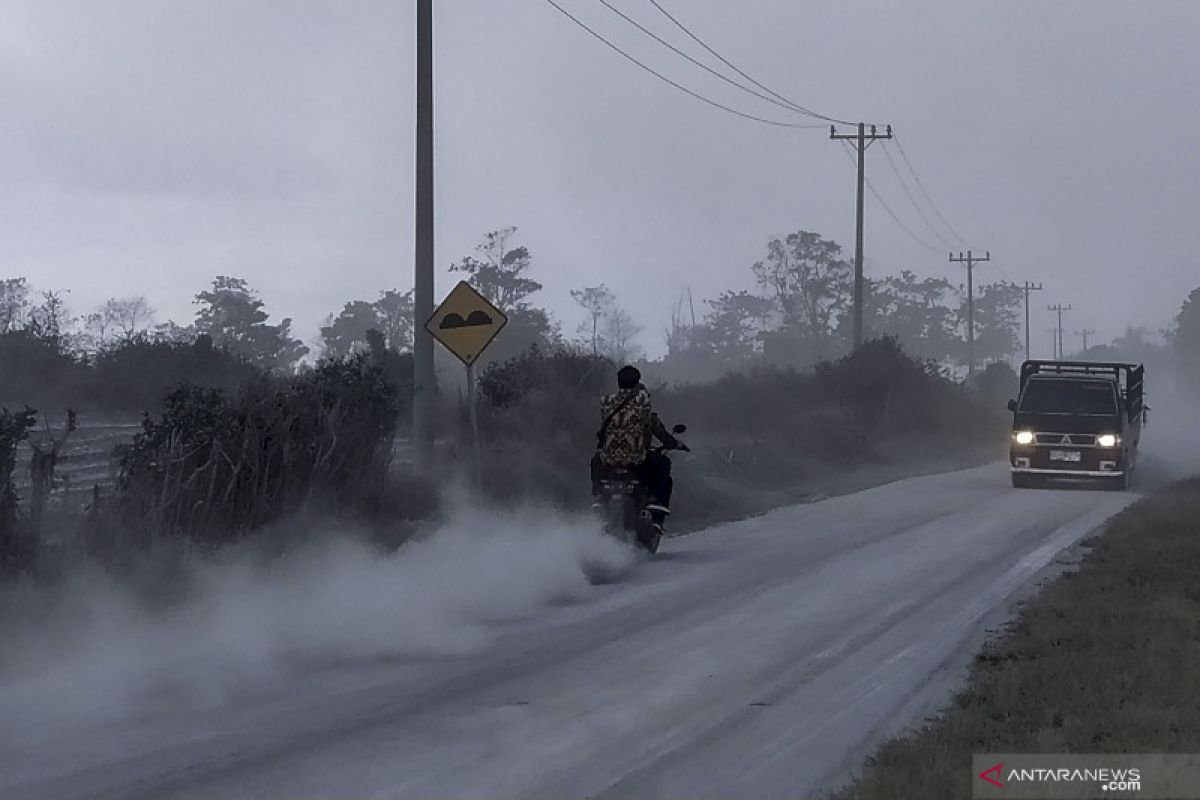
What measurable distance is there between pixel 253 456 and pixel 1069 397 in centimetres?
2145

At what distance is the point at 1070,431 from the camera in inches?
1224

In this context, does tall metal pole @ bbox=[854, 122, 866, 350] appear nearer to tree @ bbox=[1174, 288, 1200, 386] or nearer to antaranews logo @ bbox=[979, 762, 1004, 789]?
antaranews logo @ bbox=[979, 762, 1004, 789]

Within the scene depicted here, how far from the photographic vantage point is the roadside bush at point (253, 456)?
13.4 metres

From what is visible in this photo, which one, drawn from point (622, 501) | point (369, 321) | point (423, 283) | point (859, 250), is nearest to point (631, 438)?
point (622, 501)

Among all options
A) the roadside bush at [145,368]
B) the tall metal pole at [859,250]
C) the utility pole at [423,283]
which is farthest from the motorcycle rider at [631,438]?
the tall metal pole at [859,250]

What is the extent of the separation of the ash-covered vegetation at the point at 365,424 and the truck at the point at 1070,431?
422 centimetres

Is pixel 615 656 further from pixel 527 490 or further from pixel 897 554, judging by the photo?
pixel 527 490

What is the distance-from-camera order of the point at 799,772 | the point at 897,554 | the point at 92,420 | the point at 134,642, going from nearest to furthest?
the point at 799,772, the point at 134,642, the point at 897,554, the point at 92,420

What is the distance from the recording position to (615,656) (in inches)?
437

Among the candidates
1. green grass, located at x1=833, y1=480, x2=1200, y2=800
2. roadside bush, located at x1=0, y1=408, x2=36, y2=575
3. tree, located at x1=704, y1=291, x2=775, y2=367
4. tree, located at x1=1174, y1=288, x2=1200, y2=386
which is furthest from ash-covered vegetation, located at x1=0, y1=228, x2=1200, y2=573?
tree, located at x1=1174, y1=288, x2=1200, y2=386

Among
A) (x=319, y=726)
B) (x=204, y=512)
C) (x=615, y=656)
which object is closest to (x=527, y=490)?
(x=204, y=512)

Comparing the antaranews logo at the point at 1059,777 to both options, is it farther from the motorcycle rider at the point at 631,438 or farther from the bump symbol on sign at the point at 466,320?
the bump symbol on sign at the point at 466,320

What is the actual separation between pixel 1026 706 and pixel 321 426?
8963 mm

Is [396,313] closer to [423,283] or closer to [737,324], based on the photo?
[737,324]
